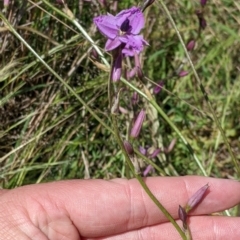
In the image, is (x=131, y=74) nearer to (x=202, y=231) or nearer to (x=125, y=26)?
(x=202, y=231)

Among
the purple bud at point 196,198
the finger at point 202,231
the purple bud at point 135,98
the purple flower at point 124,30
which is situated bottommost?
the finger at point 202,231

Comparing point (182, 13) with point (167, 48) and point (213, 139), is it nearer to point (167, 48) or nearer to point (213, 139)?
point (167, 48)

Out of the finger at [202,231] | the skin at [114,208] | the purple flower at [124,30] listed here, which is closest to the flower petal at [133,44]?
the purple flower at [124,30]

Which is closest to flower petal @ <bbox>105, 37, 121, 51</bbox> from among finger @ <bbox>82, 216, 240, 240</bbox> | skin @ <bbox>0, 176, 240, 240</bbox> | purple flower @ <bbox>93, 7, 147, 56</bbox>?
purple flower @ <bbox>93, 7, 147, 56</bbox>

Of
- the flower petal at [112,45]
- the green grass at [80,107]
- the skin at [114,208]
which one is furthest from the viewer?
the green grass at [80,107]

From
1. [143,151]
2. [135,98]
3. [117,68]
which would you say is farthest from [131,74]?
[117,68]

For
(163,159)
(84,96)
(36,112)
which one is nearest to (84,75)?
(84,96)

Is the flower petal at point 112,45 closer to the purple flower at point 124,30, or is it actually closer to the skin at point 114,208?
the purple flower at point 124,30
